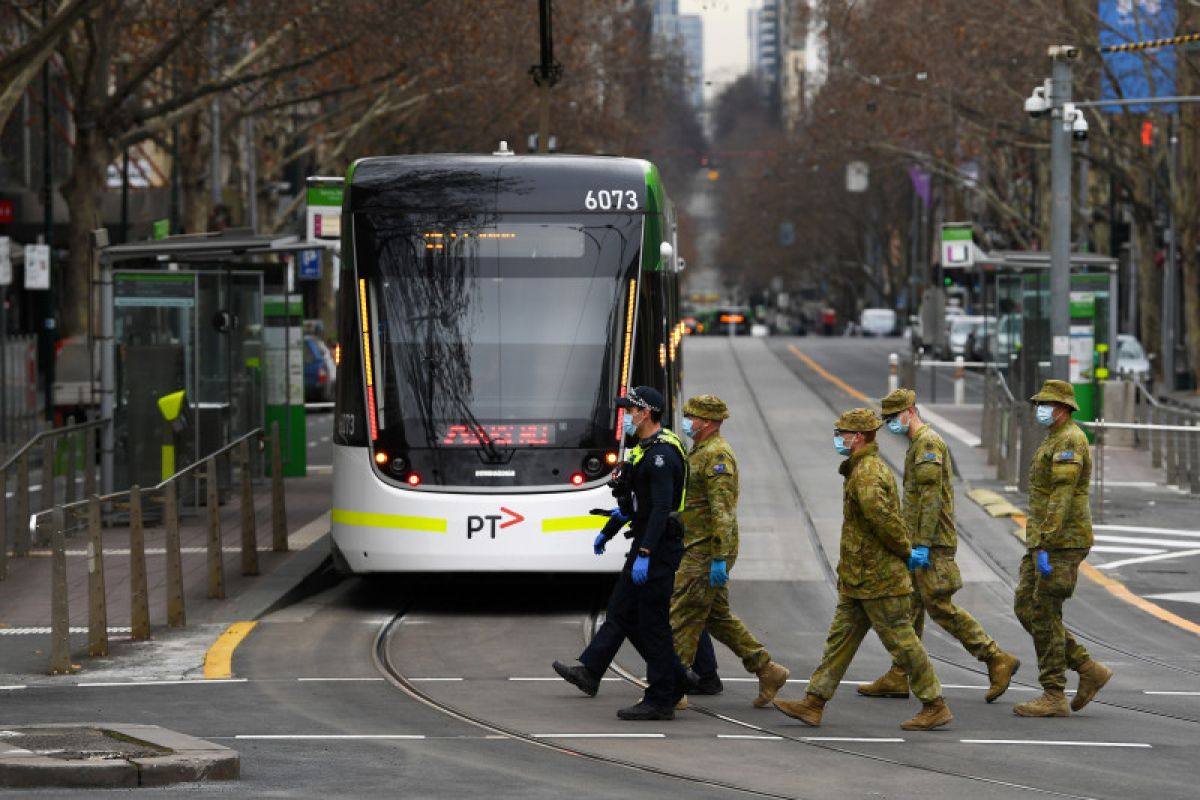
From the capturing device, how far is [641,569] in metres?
12.2

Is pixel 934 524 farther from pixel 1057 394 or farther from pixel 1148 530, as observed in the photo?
pixel 1148 530

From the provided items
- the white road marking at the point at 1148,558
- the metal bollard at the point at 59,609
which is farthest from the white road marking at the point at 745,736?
the white road marking at the point at 1148,558

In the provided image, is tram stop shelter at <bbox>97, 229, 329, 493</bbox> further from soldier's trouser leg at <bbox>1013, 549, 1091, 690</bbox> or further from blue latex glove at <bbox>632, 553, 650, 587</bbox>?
soldier's trouser leg at <bbox>1013, 549, 1091, 690</bbox>

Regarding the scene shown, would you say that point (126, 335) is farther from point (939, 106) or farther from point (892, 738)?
point (939, 106)

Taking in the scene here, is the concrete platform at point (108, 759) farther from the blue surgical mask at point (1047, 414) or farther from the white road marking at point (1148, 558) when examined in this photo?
the white road marking at point (1148, 558)

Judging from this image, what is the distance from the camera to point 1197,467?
27.1 m

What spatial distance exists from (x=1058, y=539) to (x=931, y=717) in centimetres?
125

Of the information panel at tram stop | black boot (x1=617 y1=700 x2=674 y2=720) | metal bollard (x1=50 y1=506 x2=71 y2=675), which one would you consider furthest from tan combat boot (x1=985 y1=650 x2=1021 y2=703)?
the information panel at tram stop

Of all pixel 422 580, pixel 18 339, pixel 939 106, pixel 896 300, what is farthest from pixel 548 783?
pixel 896 300

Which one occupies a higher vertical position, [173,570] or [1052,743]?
[173,570]

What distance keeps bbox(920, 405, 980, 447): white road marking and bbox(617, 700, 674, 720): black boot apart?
880 inches

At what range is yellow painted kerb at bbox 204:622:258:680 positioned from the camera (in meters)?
13.7

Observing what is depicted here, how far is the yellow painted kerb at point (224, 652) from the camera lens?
13711 mm

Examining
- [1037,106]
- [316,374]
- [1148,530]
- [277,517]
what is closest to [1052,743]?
[277,517]
